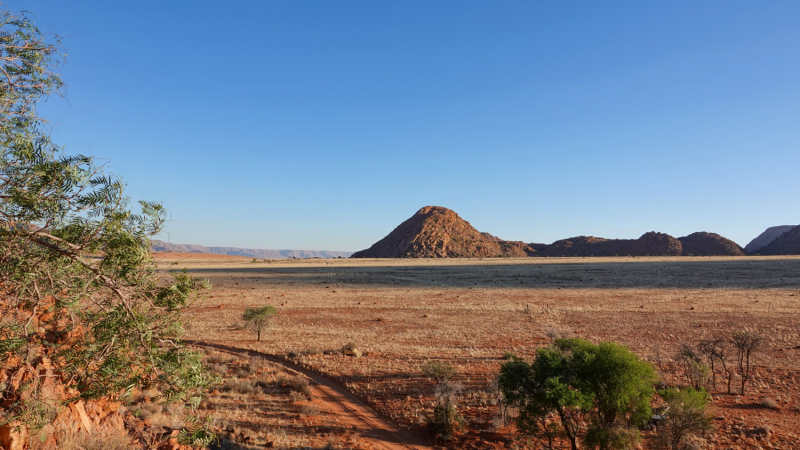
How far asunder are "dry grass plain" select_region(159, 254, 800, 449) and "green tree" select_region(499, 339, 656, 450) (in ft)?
5.36

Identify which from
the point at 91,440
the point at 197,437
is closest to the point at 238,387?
the point at 91,440

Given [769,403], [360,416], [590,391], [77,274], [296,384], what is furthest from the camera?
[296,384]

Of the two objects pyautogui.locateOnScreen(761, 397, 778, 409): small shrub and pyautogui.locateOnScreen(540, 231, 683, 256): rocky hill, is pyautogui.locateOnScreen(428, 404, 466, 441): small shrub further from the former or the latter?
pyautogui.locateOnScreen(540, 231, 683, 256): rocky hill

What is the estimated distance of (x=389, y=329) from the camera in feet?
91.5

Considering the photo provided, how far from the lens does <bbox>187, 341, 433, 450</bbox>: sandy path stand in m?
11.4

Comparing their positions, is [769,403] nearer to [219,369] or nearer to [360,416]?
[360,416]

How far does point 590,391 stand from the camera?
10.0m

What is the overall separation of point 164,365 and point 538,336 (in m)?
23.0

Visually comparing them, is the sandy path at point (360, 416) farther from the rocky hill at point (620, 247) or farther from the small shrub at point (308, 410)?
the rocky hill at point (620, 247)

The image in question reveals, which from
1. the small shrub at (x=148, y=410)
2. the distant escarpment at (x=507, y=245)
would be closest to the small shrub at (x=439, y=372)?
the small shrub at (x=148, y=410)

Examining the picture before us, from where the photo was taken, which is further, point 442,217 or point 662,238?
point 442,217

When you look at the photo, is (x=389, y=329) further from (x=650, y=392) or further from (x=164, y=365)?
(x=164, y=365)

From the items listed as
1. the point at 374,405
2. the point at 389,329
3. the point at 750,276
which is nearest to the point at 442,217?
the point at 750,276

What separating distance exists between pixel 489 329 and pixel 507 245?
6677 inches
